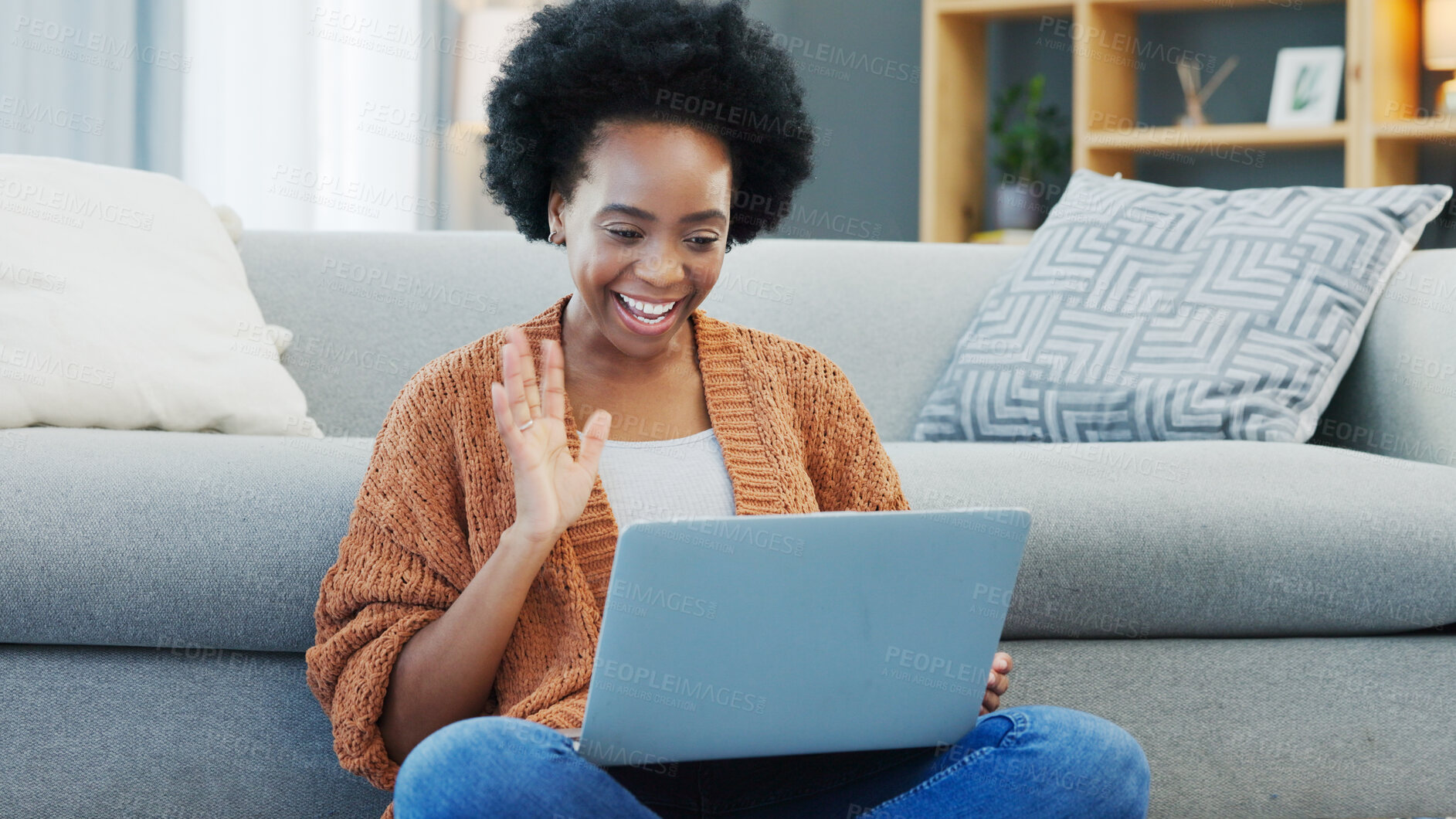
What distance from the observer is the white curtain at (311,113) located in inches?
102

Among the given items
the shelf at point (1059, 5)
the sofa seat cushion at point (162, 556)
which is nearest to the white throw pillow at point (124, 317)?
the sofa seat cushion at point (162, 556)

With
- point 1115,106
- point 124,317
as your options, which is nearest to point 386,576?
point 124,317

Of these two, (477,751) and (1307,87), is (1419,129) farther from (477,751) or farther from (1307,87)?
(477,751)

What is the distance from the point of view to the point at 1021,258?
1955mm

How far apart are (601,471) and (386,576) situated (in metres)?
0.19

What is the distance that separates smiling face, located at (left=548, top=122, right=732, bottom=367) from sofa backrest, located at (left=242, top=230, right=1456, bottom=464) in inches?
31.8

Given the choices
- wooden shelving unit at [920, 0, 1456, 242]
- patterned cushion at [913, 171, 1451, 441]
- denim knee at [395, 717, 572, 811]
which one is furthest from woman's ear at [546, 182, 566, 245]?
wooden shelving unit at [920, 0, 1456, 242]

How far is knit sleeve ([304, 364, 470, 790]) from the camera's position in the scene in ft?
3.23

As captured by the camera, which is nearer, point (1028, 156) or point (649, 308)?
point (649, 308)

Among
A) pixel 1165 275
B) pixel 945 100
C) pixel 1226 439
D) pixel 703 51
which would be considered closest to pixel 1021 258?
pixel 1165 275

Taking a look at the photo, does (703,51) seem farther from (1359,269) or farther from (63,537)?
(1359,269)

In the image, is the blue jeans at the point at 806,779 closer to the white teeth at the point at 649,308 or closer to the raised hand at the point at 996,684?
the raised hand at the point at 996,684

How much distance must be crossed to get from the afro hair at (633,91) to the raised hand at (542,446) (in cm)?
21

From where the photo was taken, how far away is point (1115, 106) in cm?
350
